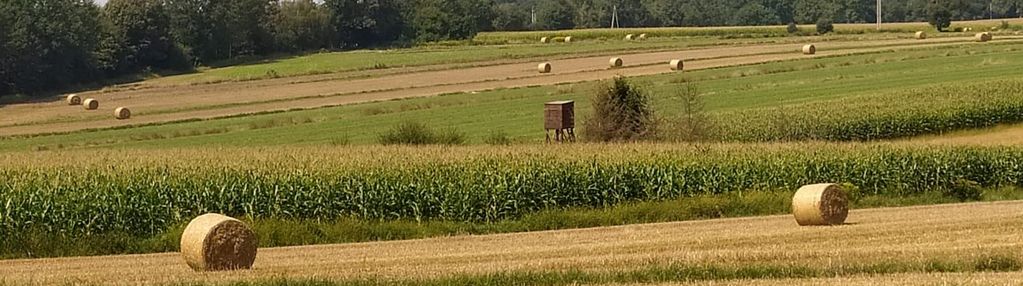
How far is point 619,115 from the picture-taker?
43.4 metres

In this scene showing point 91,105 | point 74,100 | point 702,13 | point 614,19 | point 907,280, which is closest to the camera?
point 907,280

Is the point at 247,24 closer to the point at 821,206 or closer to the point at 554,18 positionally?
the point at 554,18

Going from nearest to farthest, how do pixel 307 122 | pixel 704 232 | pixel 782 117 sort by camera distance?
1. pixel 704 232
2. pixel 782 117
3. pixel 307 122

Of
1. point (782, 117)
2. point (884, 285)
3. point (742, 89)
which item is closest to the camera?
point (884, 285)

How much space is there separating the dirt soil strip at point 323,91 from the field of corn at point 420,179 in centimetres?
2265

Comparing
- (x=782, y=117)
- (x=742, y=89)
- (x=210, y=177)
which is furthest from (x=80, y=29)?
(x=210, y=177)

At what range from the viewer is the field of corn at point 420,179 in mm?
26672

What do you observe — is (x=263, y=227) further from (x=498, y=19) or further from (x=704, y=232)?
(x=498, y=19)

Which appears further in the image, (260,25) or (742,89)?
(260,25)

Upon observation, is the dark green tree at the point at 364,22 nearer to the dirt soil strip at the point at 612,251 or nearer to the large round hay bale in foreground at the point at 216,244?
the dirt soil strip at the point at 612,251

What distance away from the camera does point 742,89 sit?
62406 mm

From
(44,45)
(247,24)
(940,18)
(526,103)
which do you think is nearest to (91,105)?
(526,103)

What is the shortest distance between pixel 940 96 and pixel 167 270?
37.6 metres

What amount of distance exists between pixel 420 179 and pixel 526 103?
3085 cm
